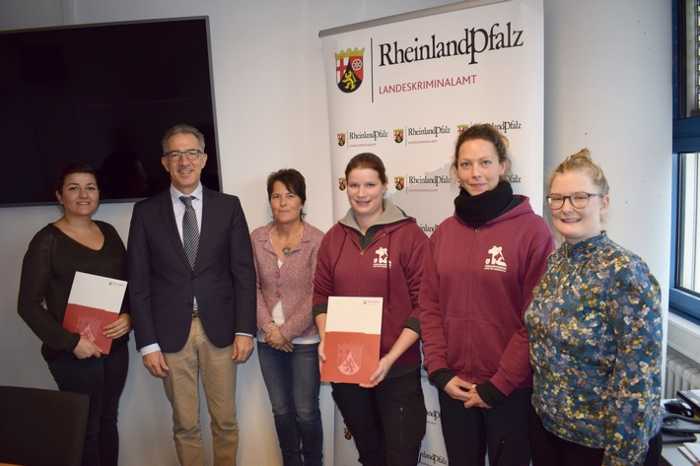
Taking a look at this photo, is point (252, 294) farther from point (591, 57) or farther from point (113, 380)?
point (591, 57)

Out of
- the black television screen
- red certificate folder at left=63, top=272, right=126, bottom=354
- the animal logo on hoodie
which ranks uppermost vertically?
the black television screen

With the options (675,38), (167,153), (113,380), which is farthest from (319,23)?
(113,380)

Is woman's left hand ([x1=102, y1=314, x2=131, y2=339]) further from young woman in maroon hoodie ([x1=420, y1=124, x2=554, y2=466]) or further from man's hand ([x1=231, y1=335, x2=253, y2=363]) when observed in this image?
young woman in maroon hoodie ([x1=420, y1=124, x2=554, y2=466])


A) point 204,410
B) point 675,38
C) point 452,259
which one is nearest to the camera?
point 452,259

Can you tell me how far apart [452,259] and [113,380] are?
1.81 metres

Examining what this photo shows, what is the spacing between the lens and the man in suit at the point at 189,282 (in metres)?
2.37

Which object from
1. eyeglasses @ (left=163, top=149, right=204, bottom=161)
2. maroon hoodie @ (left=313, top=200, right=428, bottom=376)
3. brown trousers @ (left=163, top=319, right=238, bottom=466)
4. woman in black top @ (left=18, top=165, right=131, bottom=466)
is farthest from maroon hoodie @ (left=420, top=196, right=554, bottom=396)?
woman in black top @ (left=18, top=165, right=131, bottom=466)

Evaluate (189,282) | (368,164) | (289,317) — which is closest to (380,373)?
(289,317)

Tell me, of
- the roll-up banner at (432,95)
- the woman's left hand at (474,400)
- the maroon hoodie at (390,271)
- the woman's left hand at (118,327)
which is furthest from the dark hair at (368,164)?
the woman's left hand at (118,327)

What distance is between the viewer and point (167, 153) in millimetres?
2422

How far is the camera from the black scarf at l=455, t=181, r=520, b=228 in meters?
1.80

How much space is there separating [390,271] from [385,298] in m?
0.11

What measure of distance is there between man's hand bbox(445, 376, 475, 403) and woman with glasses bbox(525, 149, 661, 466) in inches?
11.4

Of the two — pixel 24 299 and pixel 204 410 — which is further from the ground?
pixel 24 299
